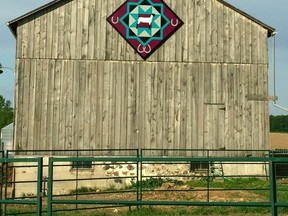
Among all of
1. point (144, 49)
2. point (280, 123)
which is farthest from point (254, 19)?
point (280, 123)

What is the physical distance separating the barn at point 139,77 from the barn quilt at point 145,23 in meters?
0.04

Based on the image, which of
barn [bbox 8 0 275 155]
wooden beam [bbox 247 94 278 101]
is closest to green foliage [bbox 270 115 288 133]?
wooden beam [bbox 247 94 278 101]

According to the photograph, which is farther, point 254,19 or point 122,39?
point 254,19

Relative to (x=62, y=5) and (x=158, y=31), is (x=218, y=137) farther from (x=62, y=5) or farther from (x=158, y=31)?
(x=62, y=5)

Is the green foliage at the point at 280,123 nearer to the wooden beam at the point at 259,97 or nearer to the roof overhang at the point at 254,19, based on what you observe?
the roof overhang at the point at 254,19

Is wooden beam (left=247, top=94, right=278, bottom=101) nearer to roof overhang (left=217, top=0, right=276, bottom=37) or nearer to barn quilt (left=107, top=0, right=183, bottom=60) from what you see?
roof overhang (left=217, top=0, right=276, bottom=37)

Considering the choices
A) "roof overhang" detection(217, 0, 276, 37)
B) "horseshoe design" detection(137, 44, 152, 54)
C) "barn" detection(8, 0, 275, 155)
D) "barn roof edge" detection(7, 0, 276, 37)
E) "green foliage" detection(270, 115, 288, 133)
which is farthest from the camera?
"green foliage" detection(270, 115, 288, 133)

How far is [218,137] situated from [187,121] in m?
1.37

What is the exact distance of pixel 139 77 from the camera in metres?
21.6

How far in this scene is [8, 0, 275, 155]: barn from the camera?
69.7 ft

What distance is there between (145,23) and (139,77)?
2.22 meters

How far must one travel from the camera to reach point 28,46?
21531mm

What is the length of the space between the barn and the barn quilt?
0.04 m

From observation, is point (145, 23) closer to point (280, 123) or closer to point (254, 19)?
point (254, 19)
